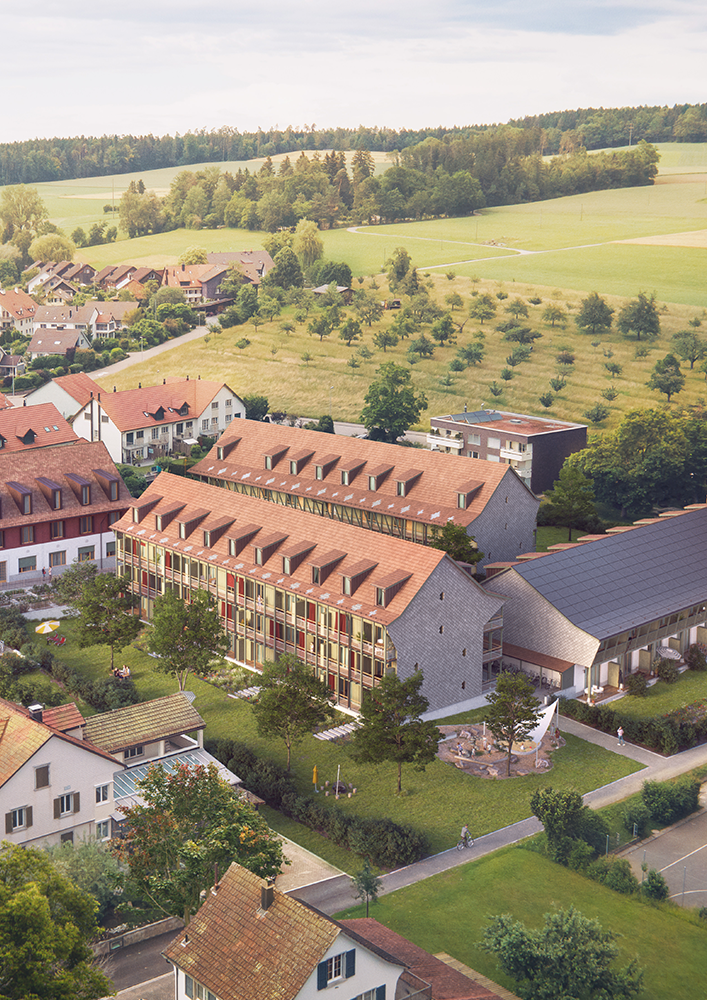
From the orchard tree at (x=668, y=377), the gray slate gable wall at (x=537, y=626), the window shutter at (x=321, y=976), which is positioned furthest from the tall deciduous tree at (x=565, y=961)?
the orchard tree at (x=668, y=377)

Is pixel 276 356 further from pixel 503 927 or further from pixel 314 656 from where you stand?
pixel 503 927

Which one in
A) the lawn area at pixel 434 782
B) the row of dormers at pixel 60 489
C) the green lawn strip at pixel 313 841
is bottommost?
the lawn area at pixel 434 782

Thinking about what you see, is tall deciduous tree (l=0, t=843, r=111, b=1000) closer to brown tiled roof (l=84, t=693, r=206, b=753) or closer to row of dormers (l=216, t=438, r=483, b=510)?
brown tiled roof (l=84, t=693, r=206, b=753)

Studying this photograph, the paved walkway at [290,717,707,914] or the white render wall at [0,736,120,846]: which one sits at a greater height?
the white render wall at [0,736,120,846]

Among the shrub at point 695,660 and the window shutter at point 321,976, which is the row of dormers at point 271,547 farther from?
the window shutter at point 321,976

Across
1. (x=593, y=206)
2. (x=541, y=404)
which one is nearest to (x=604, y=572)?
(x=541, y=404)

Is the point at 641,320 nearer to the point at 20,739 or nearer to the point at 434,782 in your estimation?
the point at 434,782

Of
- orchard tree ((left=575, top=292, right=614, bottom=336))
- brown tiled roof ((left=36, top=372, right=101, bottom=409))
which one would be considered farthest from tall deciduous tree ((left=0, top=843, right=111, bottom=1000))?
orchard tree ((left=575, top=292, right=614, bottom=336))
